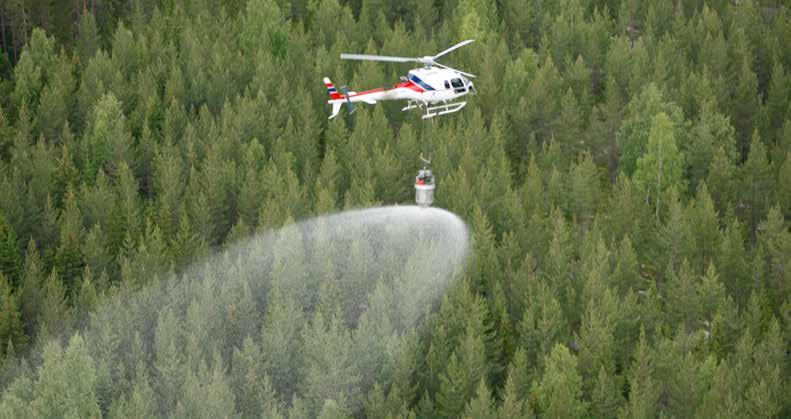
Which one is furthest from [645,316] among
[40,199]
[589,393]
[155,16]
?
[155,16]

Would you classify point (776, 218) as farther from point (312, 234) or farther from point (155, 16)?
point (155, 16)

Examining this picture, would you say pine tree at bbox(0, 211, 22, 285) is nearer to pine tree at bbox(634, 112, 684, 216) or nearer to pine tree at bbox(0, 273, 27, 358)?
→ pine tree at bbox(0, 273, 27, 358)

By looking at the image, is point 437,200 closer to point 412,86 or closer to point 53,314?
point 53,314

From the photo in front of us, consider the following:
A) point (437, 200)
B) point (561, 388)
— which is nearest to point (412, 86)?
point (561, 388)

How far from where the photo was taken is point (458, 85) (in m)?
95.2

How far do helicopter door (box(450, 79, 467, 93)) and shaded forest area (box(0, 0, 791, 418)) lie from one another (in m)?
26.2

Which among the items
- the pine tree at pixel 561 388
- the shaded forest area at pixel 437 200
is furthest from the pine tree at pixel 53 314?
the pine tree at pixel 561 388

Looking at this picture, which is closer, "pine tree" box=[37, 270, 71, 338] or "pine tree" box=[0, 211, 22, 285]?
"pine tree" box=[37, 270, 71, 338]

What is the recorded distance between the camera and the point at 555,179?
5782 inches

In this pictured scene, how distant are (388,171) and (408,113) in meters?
15.4

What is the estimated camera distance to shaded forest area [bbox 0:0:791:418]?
11969 cm

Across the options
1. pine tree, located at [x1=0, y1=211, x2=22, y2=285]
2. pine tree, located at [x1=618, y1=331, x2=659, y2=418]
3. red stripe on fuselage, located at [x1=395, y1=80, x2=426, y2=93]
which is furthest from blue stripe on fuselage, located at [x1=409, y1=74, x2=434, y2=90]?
pine tree, located at [x1=0, y1=211, x2=22, y2=285]

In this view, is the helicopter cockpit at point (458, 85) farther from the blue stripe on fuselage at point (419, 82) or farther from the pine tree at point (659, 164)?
→ the pine tree at point (659, 164)

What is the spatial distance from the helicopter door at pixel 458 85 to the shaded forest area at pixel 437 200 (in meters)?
26.2
